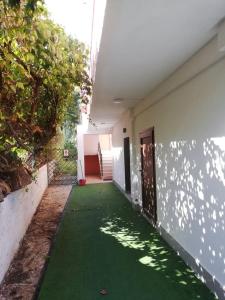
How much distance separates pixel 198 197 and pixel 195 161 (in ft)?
1.53

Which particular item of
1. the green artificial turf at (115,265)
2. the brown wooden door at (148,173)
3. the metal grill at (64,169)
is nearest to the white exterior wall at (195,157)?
the green artificial turf at (115,265)

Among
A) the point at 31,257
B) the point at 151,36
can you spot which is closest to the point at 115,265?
the point at 31,257

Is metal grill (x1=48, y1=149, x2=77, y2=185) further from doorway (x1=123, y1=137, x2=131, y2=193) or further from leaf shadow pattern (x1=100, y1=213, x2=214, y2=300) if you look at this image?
leaf shadow pattern (x1=100, y1=213, x2=214, y2=300)

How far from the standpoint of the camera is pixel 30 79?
4.47m

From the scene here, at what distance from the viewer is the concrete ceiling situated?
2564 mm

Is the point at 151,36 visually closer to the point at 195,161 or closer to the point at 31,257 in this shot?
the point at 195,161

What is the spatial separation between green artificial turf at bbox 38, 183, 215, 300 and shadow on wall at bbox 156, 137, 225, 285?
376 millimetres

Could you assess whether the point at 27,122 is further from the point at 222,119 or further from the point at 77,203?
the point at 77,203

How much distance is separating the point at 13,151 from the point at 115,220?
3.09 meters

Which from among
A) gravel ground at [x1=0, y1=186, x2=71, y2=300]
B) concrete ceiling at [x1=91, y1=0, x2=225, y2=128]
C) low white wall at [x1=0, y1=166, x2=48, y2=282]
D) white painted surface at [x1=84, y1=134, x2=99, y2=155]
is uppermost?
concrete ceiling at [x1=91, y1=0, x2=225, y2=128]

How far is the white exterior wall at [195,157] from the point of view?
342cm

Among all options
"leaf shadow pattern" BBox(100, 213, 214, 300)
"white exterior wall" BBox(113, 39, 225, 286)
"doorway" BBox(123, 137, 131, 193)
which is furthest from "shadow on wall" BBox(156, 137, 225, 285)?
"doorway" BBox(123, 137, 131, 193)

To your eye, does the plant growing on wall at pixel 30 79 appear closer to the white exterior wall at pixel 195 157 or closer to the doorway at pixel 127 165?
the white exterior wall at pixel 195 157

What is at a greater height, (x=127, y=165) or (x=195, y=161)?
(x=195, y=161)
